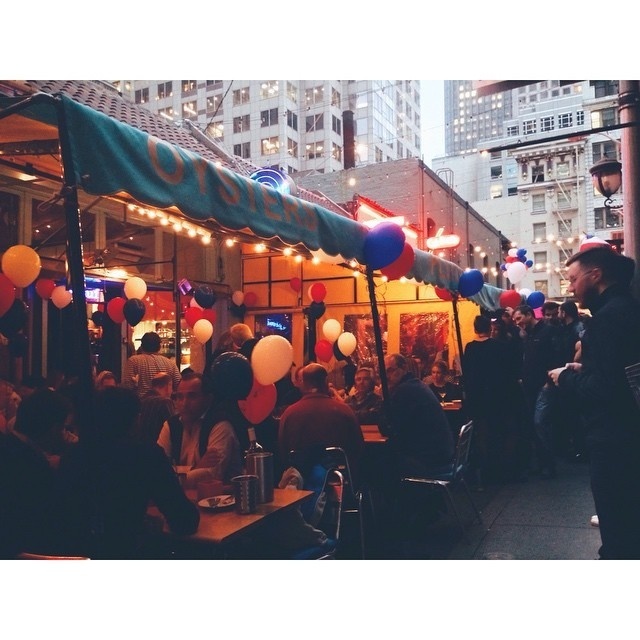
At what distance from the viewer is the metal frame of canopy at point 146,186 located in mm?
2664

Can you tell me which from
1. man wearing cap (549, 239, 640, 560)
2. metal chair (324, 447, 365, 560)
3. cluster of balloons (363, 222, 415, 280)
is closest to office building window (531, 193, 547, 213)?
cluster of balloons (363, 222, 415, 280)

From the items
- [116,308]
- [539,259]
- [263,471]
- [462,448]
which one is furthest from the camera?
[539,259]

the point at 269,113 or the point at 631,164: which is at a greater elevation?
the point at 269,113

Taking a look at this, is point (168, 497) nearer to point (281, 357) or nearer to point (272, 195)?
point (281, 357)

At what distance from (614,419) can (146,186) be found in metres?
2.71

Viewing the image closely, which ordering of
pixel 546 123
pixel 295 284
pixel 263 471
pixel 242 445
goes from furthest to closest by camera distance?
pixel 546 123 < pixel 295 284 < pixel 242 445 < pixel 263 471

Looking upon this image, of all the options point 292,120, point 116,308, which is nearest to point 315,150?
point 292,120

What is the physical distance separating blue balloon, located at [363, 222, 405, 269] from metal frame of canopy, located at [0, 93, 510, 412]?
0.27m

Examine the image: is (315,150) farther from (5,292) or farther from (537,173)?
(5,292)

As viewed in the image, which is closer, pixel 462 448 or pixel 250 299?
pixel 462 448

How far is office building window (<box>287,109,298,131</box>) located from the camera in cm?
5488

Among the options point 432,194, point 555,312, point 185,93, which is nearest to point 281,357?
point 555,312

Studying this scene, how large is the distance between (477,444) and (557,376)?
4223 mm

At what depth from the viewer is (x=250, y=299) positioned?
13453 mm
